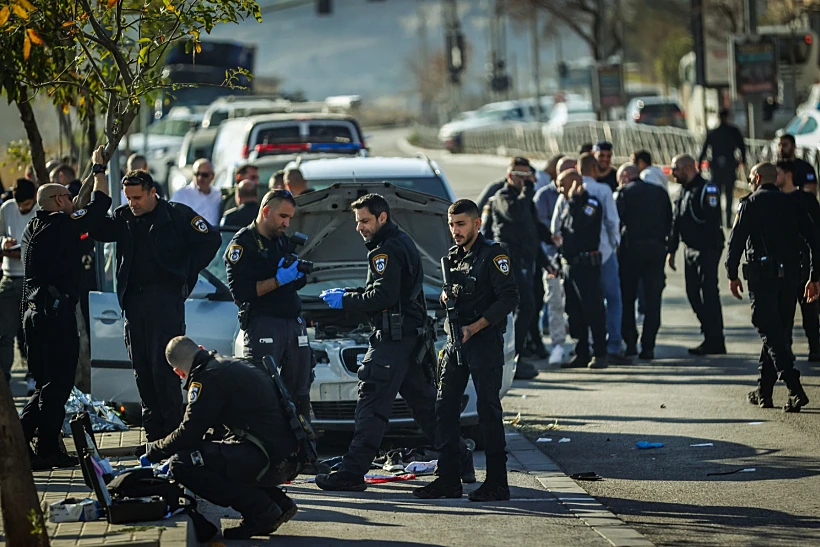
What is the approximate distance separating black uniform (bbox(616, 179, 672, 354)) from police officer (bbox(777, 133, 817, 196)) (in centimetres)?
118

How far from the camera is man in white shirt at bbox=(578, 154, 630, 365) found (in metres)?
13.5

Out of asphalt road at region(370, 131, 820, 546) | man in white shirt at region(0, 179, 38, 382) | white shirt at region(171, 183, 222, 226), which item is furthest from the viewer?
white shirt at region(171, 183, 222, 226)

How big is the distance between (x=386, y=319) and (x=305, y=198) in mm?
2803

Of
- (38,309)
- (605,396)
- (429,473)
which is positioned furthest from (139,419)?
(605,396)

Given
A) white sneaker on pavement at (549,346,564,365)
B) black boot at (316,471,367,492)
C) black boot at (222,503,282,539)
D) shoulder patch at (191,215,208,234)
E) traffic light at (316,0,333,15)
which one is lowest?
white sneaker on pavement at (549,346,564,365)

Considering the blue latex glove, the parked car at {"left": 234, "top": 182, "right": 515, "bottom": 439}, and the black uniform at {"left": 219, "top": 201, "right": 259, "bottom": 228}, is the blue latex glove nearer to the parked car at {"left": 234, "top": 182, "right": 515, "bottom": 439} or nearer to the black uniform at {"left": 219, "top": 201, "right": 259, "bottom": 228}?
the parked car at {"left": 234, "top": 182, "right": 515, "bottom": 439}

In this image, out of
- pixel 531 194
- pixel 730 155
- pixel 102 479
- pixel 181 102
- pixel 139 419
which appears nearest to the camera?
pixel 102 479

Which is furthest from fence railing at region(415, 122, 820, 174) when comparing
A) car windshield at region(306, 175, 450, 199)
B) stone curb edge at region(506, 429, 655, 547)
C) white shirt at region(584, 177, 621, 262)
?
stone curb edge at region(506, 429, 655, 547)

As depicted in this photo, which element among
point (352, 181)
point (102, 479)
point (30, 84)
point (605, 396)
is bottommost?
point (605, 396)

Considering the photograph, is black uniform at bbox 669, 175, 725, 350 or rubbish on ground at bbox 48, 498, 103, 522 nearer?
rubbish on ground at bbox 48, 498, 103, 522

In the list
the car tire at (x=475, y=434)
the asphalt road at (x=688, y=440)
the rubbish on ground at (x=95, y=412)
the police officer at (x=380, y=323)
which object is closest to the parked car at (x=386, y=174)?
the asphalt road at (x=688, y=440)

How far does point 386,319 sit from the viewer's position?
28.3 feet

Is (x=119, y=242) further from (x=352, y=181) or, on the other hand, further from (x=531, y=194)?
(x=531, y=194)

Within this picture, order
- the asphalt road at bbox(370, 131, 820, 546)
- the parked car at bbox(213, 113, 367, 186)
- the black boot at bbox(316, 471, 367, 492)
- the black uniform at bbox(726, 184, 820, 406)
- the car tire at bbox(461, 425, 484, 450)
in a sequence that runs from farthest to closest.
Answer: the parked car at bbox(213, 113, 367, 186) < the black uniform at bbox(726, 184, 820, 406) < the car tire at bbox(461, 425, 484, 450) < the black boot at bbox(316, 471, 367, 492) < the asphalt road at bbox(370, 131, 820, 546)
